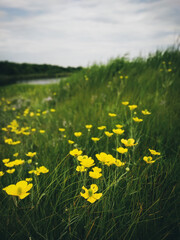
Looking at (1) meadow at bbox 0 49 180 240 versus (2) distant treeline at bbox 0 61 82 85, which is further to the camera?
(2) distant treeline at bbox 0 61 82 85

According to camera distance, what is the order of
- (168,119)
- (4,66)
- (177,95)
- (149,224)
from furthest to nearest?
(4,66) → (177,95) → (168,119) → (149,224)

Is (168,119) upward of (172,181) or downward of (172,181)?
upward

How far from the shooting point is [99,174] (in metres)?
0.84

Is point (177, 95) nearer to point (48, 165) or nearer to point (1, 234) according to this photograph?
point (48, 165)

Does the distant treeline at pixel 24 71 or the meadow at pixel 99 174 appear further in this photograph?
the distant treeline at pixel 24 71

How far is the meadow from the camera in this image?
833 mm

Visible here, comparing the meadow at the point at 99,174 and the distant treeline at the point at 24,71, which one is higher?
the distant treeline at the point at 24,71

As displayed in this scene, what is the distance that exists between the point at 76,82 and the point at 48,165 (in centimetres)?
385

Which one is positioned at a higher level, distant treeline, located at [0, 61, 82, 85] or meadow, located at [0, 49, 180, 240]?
distant treeline, located at [0, 61, 82, 85]

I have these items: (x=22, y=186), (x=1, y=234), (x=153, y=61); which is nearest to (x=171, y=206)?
(x=22, y=186)

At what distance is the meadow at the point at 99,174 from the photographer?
83 centimetres

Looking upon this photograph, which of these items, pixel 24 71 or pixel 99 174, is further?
pixel 24 71

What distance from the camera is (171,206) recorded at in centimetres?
98

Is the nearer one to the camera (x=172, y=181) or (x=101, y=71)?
(x=172, y=181)
